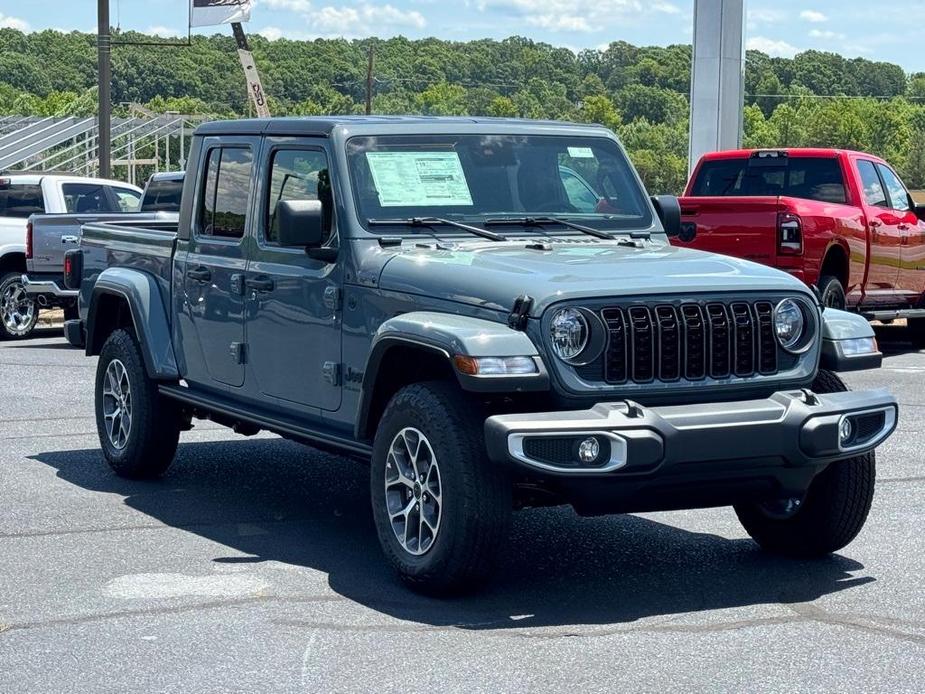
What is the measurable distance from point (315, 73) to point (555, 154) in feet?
361

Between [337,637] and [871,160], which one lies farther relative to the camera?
[871,160]

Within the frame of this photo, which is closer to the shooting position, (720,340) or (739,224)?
(720,340)

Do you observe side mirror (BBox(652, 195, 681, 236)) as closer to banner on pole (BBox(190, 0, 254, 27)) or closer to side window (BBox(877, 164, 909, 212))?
side window (BBox(877, 164, 909, 212))

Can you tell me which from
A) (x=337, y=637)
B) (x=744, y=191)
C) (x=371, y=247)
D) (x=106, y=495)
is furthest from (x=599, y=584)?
(x=744, y=191)

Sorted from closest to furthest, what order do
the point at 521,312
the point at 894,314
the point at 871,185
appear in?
the point at 521,312
the point at 871,185
the point at 894,314

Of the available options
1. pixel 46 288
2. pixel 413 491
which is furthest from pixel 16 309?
pixel 413 491

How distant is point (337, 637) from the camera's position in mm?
5566

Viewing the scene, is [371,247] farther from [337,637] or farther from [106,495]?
[106,495]

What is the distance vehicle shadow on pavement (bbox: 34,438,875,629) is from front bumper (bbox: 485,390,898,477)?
62 cm

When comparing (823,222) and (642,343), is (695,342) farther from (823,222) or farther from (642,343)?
(823,222)

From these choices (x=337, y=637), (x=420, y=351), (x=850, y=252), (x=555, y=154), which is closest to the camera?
(x=337, y=637)

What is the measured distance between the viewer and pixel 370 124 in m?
7.25

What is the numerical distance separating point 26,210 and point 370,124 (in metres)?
12.6

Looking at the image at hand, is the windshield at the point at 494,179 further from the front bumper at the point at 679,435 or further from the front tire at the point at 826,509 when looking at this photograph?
the front bumper at the point at 679,435
